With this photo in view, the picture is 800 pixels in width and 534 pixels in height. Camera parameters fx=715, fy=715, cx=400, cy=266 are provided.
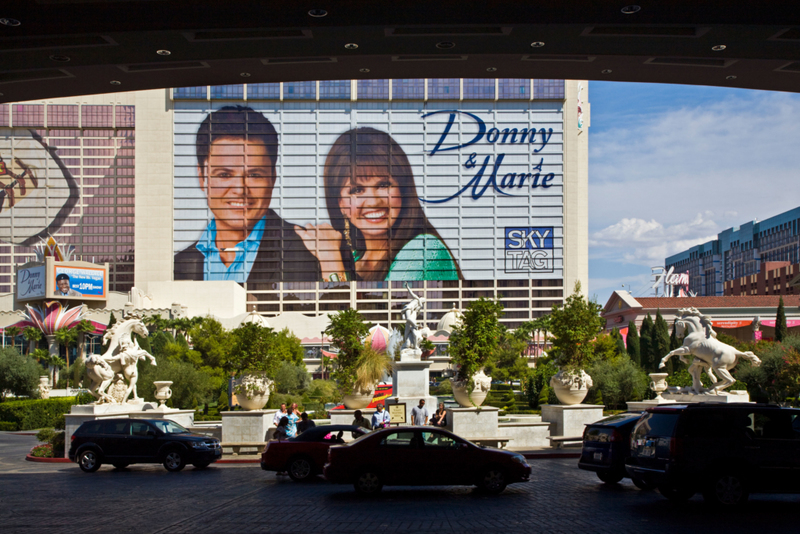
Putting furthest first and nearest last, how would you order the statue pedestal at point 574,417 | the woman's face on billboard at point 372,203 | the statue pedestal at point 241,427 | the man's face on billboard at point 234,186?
the woman's face on billboard at point 372,203 → the man's face on billboard at point 234,186 → the statue pedestal at point 574,417 → the statue pedestal at point 241,427

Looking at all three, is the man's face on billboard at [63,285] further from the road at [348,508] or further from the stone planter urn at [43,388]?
the road at [348,508]

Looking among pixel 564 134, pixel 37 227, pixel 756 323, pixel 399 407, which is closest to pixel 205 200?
pixel 37 227

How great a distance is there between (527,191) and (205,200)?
71.5 metres

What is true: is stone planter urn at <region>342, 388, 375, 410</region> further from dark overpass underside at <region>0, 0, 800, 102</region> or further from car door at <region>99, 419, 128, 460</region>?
dark overpass underside at <region>0, 0, 800, 102</region>

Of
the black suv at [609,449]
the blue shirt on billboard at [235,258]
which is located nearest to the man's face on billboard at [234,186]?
the blue shirt on billboard at [235,258]

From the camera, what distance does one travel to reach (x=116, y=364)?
82.4ft

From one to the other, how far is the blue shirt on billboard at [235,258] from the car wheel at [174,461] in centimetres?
14010

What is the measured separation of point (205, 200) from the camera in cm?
15600

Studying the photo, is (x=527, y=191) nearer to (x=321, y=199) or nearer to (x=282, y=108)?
(x=321, y=199)

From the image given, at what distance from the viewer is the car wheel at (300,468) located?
1728 cm

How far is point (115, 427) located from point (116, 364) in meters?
5.16

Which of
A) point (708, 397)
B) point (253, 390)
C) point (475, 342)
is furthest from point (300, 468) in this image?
point (708, 397)

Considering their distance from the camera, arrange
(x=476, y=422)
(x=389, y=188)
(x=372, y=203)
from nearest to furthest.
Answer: (x=476, y=422) → (x=372, y=203) → (x=389, y=188)

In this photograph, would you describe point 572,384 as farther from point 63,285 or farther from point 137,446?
point 63,285
